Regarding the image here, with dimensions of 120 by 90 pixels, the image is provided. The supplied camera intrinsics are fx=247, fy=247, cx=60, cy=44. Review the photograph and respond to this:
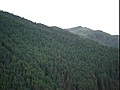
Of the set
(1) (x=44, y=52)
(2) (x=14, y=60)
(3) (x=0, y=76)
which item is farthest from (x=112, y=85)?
(3) (x=0, y=76)

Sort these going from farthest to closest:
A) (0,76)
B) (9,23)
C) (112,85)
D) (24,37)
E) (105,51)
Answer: (105,51) → (9,23) → (24,37) → (112,85) → (0,76)

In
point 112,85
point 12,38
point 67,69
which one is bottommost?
point 112,85

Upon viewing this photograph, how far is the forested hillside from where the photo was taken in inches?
4646

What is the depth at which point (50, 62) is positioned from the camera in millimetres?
144375

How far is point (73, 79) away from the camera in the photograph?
447 feet

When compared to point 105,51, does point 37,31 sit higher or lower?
higher

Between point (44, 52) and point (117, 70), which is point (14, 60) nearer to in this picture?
point (44, 52)

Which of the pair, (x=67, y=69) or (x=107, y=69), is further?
(x=107, y=69)

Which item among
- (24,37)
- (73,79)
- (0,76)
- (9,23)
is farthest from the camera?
(9,23)

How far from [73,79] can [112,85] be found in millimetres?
30845

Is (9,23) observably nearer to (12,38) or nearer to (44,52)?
(12,38)

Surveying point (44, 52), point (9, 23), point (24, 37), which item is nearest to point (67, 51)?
point (44, 52)

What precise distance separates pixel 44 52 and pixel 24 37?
752 inches

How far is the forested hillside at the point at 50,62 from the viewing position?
118 m
